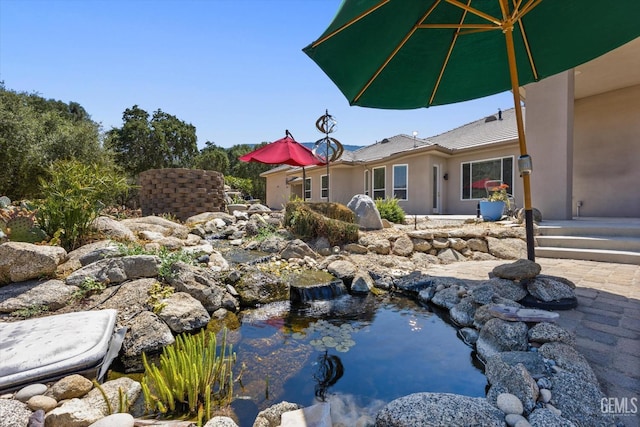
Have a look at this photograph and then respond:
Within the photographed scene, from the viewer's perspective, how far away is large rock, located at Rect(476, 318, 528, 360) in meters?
2.21

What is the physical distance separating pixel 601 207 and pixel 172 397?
988 centimetres

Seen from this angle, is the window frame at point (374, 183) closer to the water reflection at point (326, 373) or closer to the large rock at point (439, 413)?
the water reflection at point (326, 373)

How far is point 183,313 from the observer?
2859 millimetres

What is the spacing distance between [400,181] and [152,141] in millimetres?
18455

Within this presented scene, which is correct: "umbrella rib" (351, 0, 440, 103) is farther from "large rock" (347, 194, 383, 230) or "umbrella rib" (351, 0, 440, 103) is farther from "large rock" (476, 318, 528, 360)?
"large rock" (347, 194, 383, 230)

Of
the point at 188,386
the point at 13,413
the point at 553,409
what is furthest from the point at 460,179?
the point at 13,413

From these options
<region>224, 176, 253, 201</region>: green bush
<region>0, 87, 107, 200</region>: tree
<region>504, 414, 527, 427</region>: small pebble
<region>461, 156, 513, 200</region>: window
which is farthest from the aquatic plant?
<region>224, 176, 253, 201</region>: green bush

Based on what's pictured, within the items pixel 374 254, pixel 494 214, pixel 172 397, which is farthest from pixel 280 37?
pixel 172 397

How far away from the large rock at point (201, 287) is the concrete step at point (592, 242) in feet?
17.7

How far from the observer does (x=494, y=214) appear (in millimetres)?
6941

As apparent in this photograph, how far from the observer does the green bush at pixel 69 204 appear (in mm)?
3340

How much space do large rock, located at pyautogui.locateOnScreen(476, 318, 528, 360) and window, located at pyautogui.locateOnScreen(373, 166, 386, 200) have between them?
10.4 metres

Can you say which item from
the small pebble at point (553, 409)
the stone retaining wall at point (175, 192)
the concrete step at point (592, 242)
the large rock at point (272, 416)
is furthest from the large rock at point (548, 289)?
the stone retaining wall at point (175, 192)

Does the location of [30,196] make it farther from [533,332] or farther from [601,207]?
[601,207]
